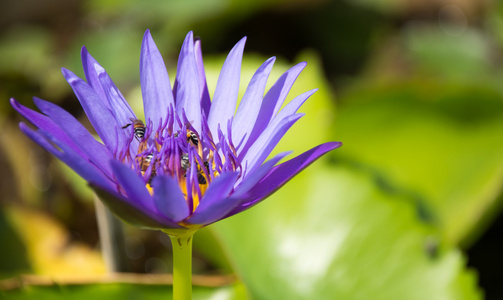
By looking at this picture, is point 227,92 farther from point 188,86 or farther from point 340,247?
point 340,247

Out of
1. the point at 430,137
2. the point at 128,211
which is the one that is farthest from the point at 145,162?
the point at 430,137

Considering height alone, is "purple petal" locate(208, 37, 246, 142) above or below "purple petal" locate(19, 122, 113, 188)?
above

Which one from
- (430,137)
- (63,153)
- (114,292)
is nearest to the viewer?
(63,153)

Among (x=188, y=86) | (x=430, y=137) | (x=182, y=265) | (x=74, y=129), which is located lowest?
(x=182, y=265)

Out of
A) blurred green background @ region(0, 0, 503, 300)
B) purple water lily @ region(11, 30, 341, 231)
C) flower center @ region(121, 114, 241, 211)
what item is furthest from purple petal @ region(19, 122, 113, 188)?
blurred green background @ region(0, 0, 503, 300)

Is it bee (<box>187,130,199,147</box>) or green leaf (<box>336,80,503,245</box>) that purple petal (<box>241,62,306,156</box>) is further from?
green leaf (<box>336,80,503,245</box>)

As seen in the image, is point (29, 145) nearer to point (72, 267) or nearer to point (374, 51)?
point (72, 267)
